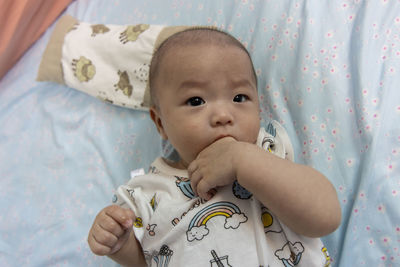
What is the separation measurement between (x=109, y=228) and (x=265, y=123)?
658mm

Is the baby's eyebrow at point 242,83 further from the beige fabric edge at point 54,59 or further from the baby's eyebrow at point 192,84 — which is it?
the beige fabric edge at point 54,59

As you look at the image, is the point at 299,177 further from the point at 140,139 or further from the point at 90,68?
the point at 90,68

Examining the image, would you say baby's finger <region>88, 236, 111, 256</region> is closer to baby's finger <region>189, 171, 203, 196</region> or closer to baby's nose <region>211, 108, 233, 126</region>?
baby's finger <region>189, 171, 203, 196</region>

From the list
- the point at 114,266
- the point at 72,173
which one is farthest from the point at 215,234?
the point at 72,173

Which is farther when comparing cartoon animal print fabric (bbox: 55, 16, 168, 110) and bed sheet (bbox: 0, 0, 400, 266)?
cartoon animal print fabric (bbox: 55, 16, 168, 110)

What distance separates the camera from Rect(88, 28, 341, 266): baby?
2.62 feet

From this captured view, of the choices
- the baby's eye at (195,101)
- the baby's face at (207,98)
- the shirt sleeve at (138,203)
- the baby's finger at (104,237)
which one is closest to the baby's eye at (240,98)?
the baby's face at (207,98)

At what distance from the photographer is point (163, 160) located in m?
1.15

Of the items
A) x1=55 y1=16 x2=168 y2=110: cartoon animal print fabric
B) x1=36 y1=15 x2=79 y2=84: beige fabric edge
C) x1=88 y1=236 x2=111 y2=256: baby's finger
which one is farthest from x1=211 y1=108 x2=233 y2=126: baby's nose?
x1=36 y1=15 x2=79 y2=84: beige fabric edge

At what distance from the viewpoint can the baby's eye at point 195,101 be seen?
95cm

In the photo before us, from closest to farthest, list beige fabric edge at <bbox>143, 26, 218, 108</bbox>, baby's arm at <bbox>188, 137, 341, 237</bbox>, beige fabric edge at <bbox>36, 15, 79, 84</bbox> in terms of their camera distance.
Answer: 1. baby's arm at <bbox>188, 137, 341, 237</bbox>
2. beige fabric edge at <bbox>143, 26, 218, 108</bbox>
3. beige fabric edge at <bbox>36, 15, 79, 84</bbox>

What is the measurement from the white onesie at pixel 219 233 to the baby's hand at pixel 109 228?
11cm

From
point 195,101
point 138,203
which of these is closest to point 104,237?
point 138,203

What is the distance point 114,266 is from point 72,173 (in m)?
0.46
